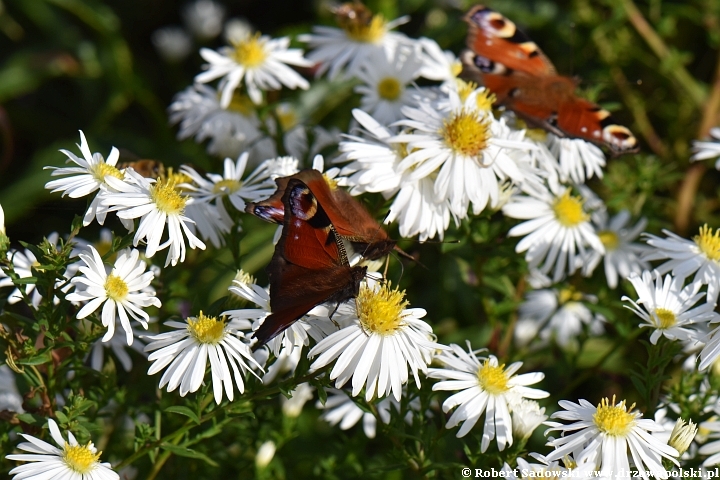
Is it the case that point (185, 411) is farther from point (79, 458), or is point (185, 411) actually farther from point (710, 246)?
point (710, 246)

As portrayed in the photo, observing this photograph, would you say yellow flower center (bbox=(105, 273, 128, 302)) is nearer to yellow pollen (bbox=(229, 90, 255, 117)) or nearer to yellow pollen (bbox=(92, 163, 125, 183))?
yellow pollen (bbox=(92, 163, 125, 183))

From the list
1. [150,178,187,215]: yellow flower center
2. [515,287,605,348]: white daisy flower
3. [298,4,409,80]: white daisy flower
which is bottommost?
[515,287,605,348]: white daisy flower

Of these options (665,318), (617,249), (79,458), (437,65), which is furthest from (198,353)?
(617,249)

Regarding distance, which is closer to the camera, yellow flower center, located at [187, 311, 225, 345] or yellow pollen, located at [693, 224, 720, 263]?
yellow flower center, located at [187, 311, 225, 345]

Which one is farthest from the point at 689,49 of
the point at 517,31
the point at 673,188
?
the point at 517,31

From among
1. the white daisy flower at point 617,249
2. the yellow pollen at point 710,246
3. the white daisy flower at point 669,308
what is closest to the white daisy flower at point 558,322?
the white daisy flower at point 617,249

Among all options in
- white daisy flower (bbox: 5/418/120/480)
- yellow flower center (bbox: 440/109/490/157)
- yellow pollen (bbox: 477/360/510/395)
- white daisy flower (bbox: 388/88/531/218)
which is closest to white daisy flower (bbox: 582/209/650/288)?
white daisy flower (bbox: 388/88/531/218)
